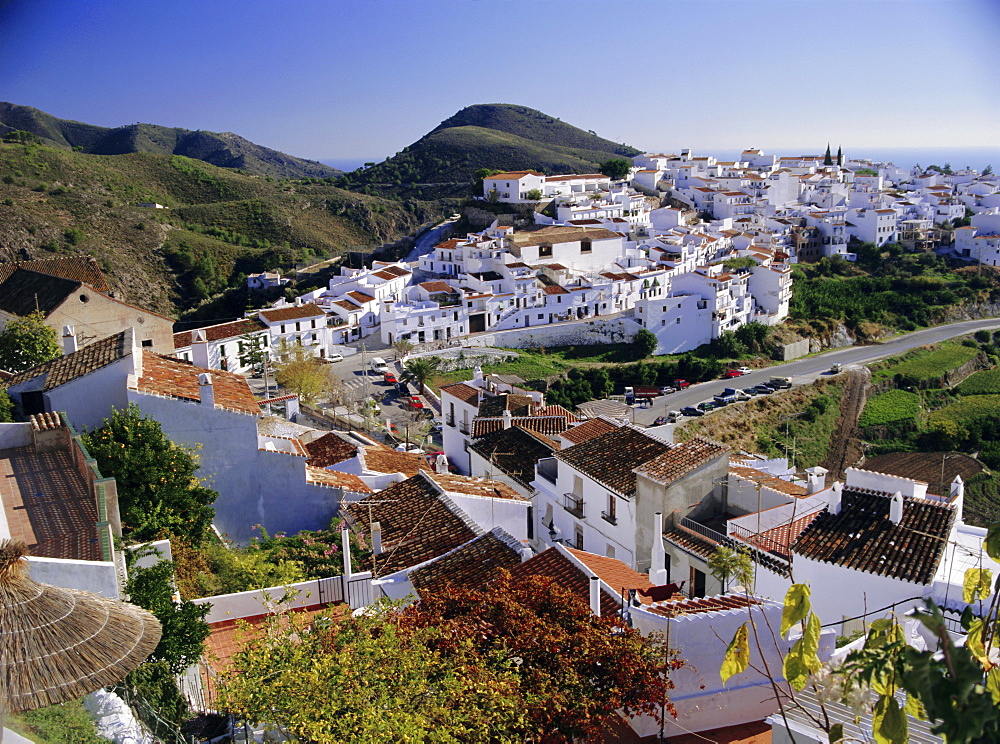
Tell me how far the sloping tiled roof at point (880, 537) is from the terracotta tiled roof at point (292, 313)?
36.5 metres

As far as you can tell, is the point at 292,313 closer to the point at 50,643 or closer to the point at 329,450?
the point at 329,450

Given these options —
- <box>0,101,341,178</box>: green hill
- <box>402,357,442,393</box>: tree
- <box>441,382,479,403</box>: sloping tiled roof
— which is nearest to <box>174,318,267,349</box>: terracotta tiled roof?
<box>402,357,442,393</box>: tree

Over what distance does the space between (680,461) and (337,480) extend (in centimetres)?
548

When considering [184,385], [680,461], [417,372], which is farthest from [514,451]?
[417,372]

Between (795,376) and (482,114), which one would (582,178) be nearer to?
(795,376)

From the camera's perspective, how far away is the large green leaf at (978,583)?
396 cm

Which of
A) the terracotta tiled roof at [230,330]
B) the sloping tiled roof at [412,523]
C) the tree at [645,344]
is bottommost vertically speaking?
the tree at [645,344]

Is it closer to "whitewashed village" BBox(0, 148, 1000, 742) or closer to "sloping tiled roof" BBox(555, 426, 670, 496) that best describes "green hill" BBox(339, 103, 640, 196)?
"whitewashed village" BBox(0, 148, 1000, 742)

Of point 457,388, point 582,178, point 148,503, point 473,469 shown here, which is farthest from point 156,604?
point 582,178

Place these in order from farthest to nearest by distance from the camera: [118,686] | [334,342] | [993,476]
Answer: [334,342]
[993,476]
[118,686]

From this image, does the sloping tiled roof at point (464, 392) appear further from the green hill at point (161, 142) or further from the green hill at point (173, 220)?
the green hill at point (161, 142)

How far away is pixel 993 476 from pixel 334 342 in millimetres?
32761

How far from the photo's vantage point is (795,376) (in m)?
46.0

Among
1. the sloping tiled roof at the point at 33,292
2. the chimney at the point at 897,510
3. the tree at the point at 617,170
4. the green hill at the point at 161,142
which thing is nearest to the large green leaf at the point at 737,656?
the chimney at the point at 897,510
